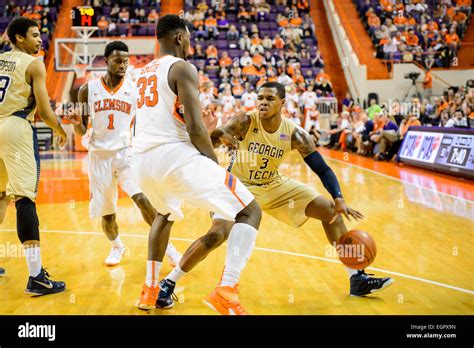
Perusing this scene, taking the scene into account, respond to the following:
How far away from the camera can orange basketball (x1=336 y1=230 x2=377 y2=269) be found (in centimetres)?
449

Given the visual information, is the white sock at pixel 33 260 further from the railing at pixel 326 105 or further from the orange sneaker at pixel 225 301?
the railing at pixel 326 105

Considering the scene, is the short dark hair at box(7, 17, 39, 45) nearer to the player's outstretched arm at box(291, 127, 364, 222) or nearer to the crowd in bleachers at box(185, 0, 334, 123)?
the player's outstretched arm at box(291, 127, 364, 222)

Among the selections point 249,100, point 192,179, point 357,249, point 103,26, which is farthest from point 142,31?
point 192,179

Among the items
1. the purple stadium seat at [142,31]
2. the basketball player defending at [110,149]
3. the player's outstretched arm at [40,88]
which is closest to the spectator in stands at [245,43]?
the purple stadium seat at [142,31]

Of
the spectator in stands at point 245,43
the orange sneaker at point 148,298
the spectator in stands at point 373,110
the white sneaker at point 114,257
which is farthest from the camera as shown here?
the spectator in stands at point 245,43

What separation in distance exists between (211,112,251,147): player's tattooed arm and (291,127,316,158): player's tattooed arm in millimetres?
417

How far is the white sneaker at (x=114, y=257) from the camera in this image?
5.67m

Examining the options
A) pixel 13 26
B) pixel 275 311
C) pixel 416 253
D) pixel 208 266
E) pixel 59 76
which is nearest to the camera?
pixel 275 311

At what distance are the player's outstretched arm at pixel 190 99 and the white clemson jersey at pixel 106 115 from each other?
2.02m
